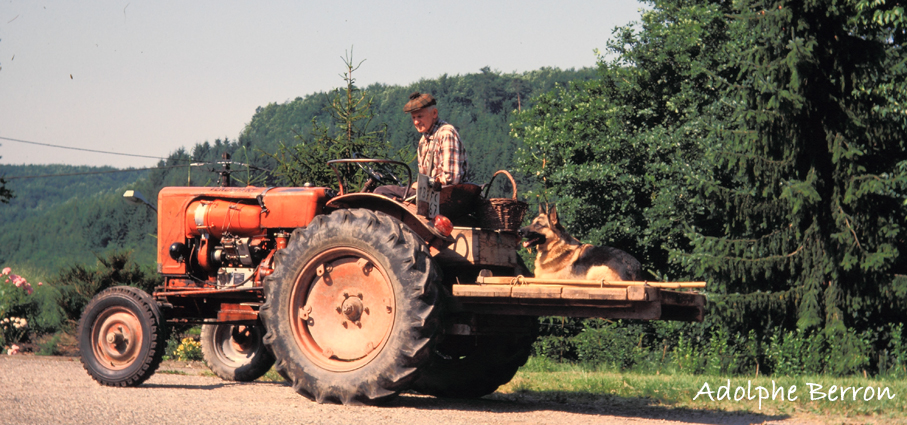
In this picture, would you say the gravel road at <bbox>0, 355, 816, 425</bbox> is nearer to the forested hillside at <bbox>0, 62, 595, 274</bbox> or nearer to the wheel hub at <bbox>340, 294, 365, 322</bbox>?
the wheel hub at <bbox>340, 294, 365, 322</bbox>

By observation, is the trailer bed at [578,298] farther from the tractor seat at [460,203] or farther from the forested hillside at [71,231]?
the forested hillside at [71,231]

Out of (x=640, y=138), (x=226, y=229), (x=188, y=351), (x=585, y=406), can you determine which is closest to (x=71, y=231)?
(x=640, y=138)

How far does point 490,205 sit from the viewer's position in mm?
6633

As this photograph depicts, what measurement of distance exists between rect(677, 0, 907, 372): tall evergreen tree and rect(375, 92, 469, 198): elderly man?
761 cm

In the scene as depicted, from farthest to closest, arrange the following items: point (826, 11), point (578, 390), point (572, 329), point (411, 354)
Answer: point (572, 329), point (826, 11), point (578, 390), point (411, 354)

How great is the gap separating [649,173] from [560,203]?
2331mm

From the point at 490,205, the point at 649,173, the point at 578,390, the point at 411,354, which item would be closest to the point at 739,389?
the point at 578,390

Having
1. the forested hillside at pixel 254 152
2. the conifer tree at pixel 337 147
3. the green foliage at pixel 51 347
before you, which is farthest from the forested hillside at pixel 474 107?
the conifer tree at pixel 337 147

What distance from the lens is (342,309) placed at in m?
6.02

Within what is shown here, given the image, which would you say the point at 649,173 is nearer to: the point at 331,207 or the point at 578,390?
the point at 578,390

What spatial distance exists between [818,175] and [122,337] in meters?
11.0

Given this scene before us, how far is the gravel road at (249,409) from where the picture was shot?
496cm

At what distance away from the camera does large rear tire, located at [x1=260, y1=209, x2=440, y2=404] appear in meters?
5.57

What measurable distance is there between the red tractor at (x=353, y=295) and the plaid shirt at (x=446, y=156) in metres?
0.17
